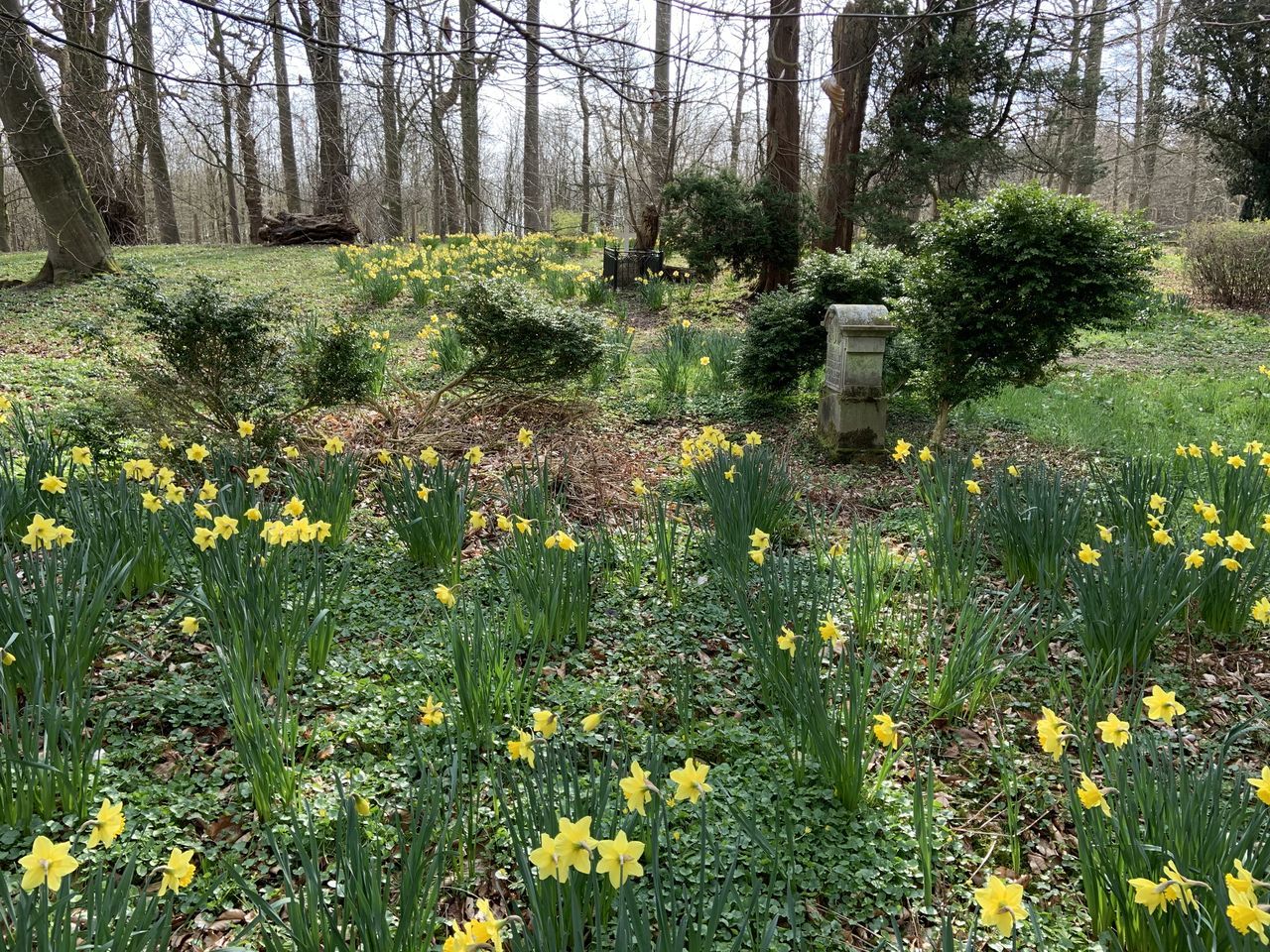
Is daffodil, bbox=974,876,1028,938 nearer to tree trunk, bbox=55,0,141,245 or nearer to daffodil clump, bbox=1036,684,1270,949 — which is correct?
daffodil clump, bbox=1036,684,1270,949

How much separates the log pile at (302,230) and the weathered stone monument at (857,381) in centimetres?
1369

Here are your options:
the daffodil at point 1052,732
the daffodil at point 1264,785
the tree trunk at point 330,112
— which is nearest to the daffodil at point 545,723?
the daffodil at point 1052,732

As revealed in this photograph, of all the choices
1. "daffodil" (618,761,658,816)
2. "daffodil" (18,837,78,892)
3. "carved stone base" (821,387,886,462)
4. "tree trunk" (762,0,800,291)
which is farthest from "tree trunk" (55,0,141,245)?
"tree trunk" (762,0,800,291)

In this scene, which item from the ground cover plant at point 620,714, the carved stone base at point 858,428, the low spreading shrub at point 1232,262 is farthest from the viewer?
the low spreading shrub at point 1232,262

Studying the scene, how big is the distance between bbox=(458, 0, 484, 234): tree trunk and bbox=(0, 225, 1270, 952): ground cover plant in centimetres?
114

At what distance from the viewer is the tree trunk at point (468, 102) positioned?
2951 millimetres

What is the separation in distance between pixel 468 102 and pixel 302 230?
14.9m

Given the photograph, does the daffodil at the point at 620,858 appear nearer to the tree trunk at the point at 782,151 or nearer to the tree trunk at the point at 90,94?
the tree trunk at the point at 90,94

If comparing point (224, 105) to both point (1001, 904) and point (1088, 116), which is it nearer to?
point (1001, 904)

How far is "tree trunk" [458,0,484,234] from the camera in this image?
9.68 feet

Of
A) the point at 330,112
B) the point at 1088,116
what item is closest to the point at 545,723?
the point at 330,112

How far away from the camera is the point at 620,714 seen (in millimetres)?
2633

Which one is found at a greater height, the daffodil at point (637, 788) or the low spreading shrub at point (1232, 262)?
the low spreading shrub at point (1232, 262)

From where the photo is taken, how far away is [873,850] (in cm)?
206
